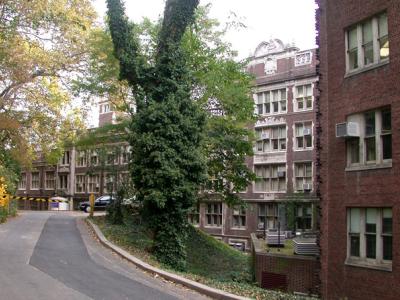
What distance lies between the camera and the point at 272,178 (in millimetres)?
46781

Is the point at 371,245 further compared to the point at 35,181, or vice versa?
the point at 35,181

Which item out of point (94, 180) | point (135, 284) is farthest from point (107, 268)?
point (94, 180)

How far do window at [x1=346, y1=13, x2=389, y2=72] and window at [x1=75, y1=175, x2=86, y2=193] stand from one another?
168ft

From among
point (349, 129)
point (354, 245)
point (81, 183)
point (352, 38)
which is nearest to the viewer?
point (349, 129)

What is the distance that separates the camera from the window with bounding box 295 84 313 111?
44438 millimetres

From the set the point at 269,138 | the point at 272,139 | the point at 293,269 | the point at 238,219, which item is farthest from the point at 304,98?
the point at 293,269

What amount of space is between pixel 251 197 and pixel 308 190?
20.8 feet

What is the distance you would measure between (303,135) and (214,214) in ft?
41.3

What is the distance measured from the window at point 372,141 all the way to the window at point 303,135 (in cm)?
2430

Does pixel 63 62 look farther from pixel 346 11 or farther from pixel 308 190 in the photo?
pixel 308 190

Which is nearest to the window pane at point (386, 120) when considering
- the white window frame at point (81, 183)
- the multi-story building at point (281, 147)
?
the multi-story building at point (281, 147)

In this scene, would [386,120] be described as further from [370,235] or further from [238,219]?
[238,219]

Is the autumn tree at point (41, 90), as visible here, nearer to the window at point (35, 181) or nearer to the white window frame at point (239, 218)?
the white window frame at point (239, 218)

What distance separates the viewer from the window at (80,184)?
219ft
